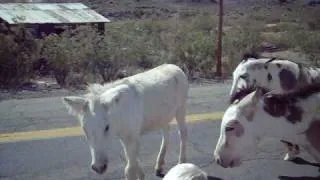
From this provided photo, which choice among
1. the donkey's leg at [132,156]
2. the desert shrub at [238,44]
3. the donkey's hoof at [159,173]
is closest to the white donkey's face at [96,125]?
the donkey's leg at [132,156]

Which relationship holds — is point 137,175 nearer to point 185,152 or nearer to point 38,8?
point 185,152

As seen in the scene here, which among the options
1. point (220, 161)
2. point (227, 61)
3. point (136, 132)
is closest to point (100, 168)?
point (136, 132)

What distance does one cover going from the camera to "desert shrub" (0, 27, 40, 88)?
14.9 meters

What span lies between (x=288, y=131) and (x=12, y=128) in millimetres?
5445

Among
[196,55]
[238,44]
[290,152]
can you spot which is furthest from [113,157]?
[238,44]

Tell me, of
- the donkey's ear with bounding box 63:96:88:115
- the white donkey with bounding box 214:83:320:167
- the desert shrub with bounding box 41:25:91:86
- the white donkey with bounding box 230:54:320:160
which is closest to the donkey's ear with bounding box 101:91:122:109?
the donkey's ear with bounding box 63:96:88:115

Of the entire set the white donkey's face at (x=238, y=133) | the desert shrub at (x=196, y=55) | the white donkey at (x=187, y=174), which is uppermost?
the white donkey at (x=187, y=174)

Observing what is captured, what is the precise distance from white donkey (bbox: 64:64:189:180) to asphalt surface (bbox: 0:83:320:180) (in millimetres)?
596

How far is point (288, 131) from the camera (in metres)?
5.52

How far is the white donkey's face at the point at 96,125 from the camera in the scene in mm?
5320

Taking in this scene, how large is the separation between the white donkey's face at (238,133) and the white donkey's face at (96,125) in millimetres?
1205

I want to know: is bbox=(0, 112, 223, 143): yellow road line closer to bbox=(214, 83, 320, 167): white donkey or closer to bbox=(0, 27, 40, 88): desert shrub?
bbox=(214, 83, 320, 167): white donkey

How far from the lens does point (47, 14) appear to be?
928 inches

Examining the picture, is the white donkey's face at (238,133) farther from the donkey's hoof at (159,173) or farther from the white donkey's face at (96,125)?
the donkey's hoof at (159,173)
